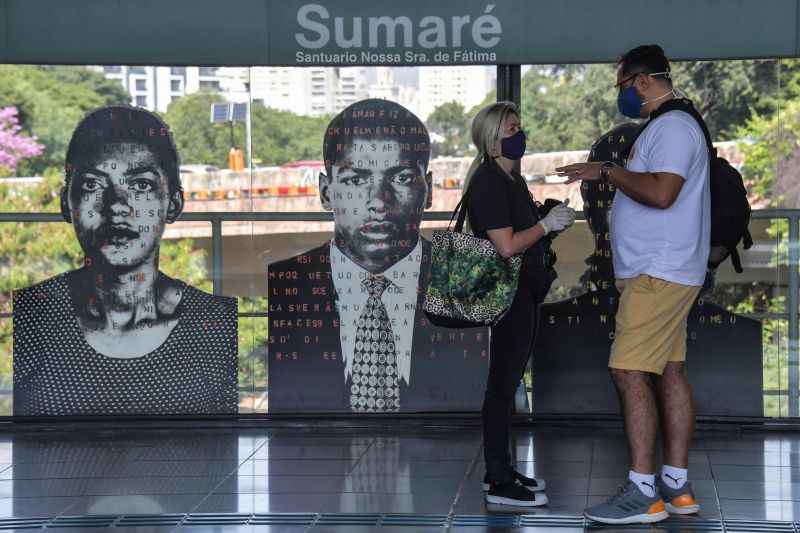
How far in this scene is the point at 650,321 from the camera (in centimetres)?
542

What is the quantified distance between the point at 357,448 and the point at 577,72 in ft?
7.33

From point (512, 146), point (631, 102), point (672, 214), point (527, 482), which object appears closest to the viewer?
point (672, 214)

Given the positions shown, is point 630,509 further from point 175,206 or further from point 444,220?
point 175,206

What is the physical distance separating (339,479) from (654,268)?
71.2 inches

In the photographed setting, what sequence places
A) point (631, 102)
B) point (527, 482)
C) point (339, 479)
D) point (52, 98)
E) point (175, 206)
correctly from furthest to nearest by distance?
point (175, 206), point (52, 98), point (339, 479), point (527, 482), point (631, 102)

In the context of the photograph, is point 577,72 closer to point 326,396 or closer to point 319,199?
point 319,199

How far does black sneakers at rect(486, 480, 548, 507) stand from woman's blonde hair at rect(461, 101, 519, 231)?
1221 millimetres

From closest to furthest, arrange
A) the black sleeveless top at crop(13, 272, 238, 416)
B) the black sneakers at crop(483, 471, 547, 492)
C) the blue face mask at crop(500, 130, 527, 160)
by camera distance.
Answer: the blue face mask at crop(500, 130, 527, 160) → the black sneakers at crop(483, 471, 547, 492) → the black sleeveless top at crop(13, 272, 238, 416)

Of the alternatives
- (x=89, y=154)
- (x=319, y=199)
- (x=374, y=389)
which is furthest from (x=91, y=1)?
(x=374, y=389)

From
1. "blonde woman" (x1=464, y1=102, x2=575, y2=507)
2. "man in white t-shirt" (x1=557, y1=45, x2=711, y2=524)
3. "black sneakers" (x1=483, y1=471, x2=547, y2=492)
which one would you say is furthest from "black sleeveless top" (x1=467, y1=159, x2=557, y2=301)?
"black sneakers" (x1=483, y1=471, x2=547, y2=492)

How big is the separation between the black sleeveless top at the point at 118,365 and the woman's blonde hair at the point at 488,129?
2.26 metres

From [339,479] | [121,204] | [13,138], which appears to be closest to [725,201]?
[339,479]

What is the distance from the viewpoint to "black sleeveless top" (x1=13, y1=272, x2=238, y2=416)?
749cm

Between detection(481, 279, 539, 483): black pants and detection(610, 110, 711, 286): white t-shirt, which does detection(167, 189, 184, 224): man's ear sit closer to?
detection(481, 279, 539, 483): black pants
